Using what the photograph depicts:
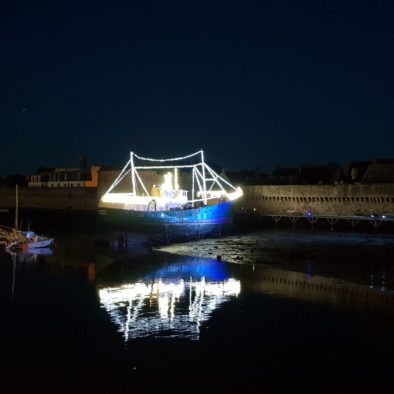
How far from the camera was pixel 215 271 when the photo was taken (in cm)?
1830

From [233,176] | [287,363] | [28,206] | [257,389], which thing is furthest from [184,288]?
[28,206]

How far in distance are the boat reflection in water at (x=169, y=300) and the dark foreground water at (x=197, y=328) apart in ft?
0.09

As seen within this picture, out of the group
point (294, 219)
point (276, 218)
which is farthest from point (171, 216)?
point (276, 218)

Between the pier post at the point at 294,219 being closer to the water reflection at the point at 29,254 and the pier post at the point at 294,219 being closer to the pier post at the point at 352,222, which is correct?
the pier post at the point at 352,222

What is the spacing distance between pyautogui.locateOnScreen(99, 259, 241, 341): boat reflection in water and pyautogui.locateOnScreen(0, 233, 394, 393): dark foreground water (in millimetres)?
27

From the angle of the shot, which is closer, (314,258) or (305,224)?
(314,258)

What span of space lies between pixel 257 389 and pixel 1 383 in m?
3.66

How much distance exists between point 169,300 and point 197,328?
9.17 feet

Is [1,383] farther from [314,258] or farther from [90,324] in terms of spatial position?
[314,258]

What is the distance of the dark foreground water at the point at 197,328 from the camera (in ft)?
27.2

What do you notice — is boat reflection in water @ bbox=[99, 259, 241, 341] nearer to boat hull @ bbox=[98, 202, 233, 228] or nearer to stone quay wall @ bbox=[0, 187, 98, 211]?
boat hull @ bbox=[98, 202, 233, 228]

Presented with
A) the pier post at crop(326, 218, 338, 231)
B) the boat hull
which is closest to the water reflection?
the boat hull

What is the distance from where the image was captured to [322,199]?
3903 centimetres

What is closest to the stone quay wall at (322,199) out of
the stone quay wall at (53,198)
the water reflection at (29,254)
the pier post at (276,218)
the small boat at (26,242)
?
the pier post at (276,218)
